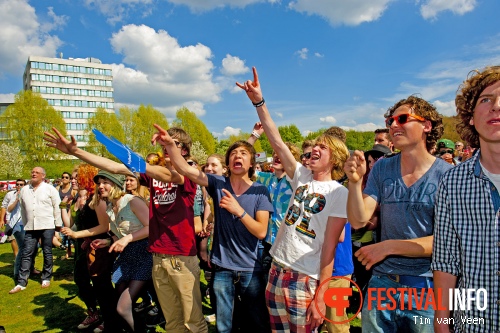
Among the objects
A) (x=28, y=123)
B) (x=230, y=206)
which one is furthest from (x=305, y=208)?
(x=28, y=123)

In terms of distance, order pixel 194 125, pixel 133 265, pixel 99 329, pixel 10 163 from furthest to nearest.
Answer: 1. pixel 194 125
2. pixel 10 163
3. pixel 99 329
4. pixel 133 265

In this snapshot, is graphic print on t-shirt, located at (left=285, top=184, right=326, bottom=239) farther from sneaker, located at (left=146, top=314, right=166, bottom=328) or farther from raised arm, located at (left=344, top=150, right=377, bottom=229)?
sneaker, located at (left=146, top=314, right=166, bottom=328)

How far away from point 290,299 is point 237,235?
0.85m

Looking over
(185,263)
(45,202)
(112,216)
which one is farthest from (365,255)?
(45,202)

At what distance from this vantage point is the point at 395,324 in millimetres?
2072

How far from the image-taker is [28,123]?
158 ft

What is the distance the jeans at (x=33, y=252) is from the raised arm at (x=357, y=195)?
6835mm

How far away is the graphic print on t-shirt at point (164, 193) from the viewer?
334cm

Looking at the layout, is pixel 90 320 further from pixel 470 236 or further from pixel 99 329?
pixel 470 236

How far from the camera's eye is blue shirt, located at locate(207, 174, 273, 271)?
9.86ft

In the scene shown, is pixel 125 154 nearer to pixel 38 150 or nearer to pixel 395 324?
pixel 395 324

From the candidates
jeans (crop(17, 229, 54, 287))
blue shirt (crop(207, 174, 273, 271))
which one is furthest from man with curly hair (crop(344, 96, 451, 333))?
jeans (crop(17, 229, 54, 287))

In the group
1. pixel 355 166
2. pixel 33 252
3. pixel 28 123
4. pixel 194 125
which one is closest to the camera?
pixel 355 166

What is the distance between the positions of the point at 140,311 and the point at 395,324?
3.31 m
